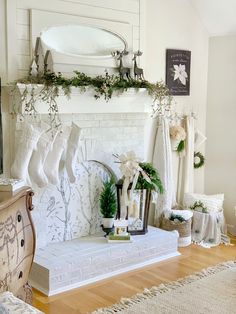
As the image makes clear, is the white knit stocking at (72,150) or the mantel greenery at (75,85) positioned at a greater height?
the mantel greenery at (75,85)

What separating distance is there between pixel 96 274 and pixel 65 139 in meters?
1.15

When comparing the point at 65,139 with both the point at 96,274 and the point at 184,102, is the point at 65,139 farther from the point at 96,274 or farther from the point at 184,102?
the point at 184,102

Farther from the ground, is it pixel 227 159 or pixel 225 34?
pixel 225 34

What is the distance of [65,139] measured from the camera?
3.93 meters

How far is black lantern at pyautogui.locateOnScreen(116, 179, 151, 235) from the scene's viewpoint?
14.4 ft

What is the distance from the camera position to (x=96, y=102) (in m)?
4.17

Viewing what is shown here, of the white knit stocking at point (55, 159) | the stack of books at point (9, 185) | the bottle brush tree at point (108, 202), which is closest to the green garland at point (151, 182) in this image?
the bottle brush tree at point (108, 202)

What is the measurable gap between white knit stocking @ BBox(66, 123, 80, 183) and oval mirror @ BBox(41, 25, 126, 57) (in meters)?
0.67

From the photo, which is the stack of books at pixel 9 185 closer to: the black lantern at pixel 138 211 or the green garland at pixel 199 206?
the black lantern at pixel 138 211

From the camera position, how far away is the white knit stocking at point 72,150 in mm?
3988

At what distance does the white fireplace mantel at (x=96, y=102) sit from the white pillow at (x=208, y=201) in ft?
3.44

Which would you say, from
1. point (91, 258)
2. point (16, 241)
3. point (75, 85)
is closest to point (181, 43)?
point (75, 85)

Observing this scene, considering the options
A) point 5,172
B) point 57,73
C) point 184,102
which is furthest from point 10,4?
point 184,102

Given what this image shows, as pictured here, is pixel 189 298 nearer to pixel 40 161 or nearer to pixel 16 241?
pixel 16 241
